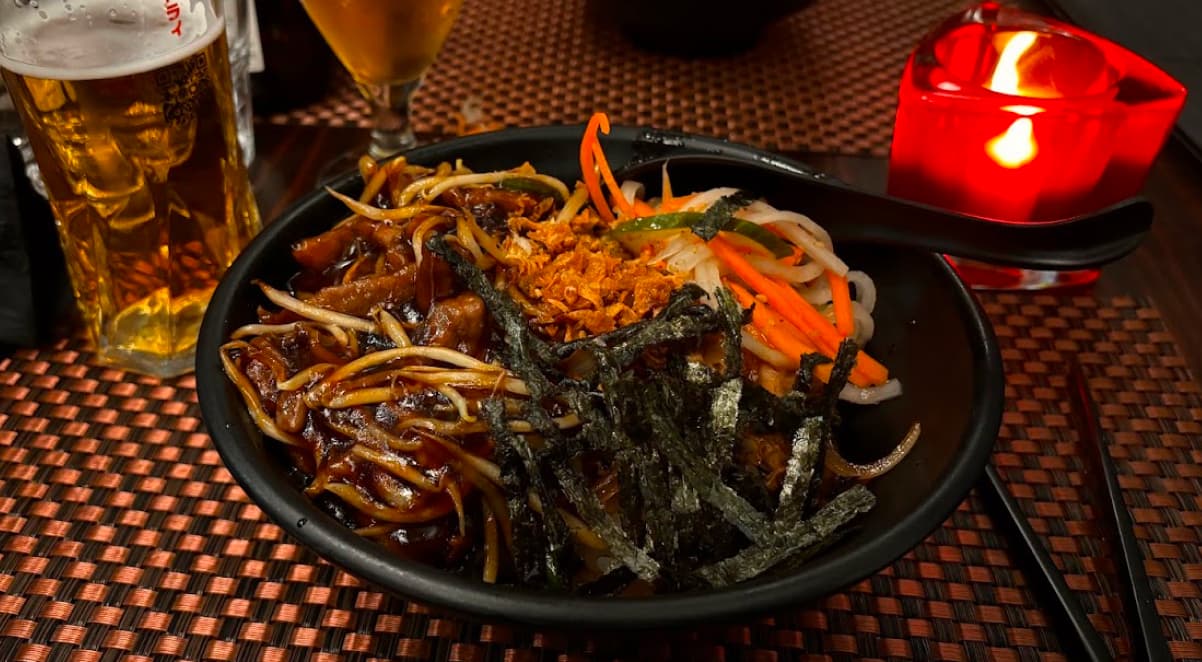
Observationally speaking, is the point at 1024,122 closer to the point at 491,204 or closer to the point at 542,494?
the point at 491,204

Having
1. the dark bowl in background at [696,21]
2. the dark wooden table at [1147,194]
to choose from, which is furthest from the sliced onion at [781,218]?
the dark bowl in background at [696,21]

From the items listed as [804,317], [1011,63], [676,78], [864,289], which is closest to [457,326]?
[804,317]

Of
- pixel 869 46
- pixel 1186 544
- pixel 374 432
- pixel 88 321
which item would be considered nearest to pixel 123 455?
pixel 88 321

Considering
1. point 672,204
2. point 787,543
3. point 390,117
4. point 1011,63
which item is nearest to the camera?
point 787,543

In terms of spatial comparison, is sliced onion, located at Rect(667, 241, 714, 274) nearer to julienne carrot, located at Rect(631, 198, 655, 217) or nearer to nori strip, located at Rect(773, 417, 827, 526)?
julienne carrot, located at Rect(631, 198, 655, 217)

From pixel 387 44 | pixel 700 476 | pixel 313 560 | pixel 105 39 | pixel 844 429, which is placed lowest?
pixel 313 560

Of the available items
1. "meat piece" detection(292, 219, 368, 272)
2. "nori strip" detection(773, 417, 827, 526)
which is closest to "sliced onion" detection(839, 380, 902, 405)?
"nori strip" detection(773, 417, 827, 526)
